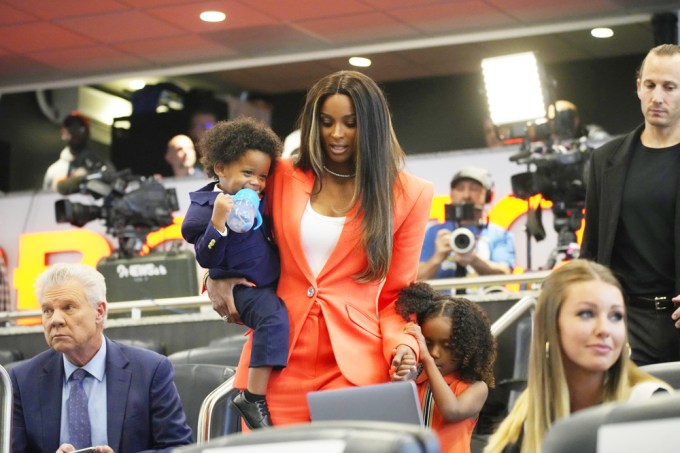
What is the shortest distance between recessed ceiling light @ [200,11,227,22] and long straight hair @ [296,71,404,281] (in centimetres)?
705

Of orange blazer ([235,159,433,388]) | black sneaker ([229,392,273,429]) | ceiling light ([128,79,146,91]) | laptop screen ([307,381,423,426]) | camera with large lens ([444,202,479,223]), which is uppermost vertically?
ceiling light ([128,79,146,91])

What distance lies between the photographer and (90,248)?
10602mm

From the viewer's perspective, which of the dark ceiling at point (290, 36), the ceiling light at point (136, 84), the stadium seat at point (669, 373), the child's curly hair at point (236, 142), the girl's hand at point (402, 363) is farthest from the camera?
the ceiling light at point (136, 84)

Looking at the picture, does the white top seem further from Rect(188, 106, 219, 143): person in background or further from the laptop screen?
Rect(188, 106, 219, 143): person in background

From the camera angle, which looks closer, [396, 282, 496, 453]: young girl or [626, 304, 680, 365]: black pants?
[626, 304, 680, 365]: black pants

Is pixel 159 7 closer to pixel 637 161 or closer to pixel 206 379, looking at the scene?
pixel 206 379

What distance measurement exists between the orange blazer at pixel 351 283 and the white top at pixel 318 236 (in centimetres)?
2

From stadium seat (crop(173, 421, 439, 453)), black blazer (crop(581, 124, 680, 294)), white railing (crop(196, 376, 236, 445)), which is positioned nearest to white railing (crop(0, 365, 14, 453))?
white railing (crop(196, 376, 236, 445))

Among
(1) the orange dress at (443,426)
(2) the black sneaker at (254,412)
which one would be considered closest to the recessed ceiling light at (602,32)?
(1) the orange dress at (443,426)

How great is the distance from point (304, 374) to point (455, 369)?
0.92m

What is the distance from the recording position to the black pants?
3.57 m

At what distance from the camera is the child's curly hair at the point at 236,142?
3275mm

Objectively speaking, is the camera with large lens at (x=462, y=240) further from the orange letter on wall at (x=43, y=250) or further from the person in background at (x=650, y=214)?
the orange letter on wall at (x=43, y=250)

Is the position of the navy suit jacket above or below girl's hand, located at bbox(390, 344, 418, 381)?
below
